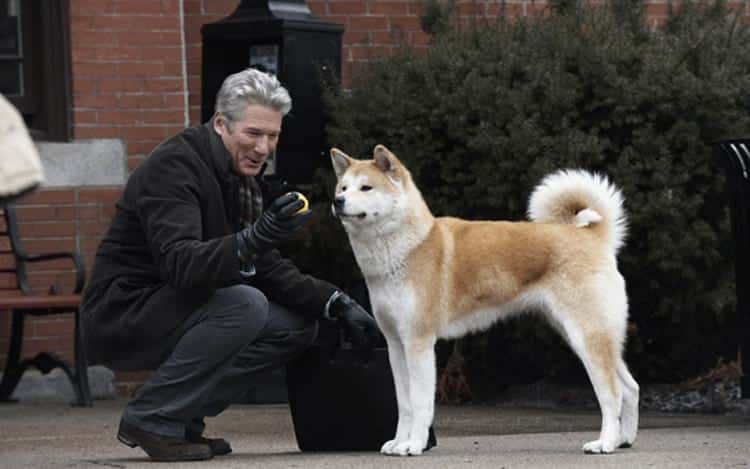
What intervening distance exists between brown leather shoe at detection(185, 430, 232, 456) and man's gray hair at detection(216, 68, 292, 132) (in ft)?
3.96

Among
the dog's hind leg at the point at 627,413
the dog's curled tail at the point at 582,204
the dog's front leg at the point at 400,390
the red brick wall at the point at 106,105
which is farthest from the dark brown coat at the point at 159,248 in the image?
the red brick wall at the point at 106,105

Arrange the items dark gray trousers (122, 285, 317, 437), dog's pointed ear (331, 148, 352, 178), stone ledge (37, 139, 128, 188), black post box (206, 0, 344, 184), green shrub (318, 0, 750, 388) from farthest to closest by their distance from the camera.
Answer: stone ledge (37, 139, 128, 188), black post box (206, 0, 344, 184), green shrub (318, 0, 750, 388), dog's pointed ear (331, 148, 352, 178), dark gray trousers (122, 285, 317, 437)

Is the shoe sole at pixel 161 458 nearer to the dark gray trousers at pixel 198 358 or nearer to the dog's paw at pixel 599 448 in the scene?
the dark gray trousers at pixel 198 358

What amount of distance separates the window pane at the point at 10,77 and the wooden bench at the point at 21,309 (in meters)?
0.81

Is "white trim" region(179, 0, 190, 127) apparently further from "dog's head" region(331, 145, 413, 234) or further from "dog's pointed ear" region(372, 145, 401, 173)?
"dog's pointed ear" region(372, 145, 401, 173)

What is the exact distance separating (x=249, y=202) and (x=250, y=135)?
0.32 metres

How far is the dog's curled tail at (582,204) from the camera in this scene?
6395mm

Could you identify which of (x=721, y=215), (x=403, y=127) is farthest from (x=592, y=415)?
(x=403, y=127)

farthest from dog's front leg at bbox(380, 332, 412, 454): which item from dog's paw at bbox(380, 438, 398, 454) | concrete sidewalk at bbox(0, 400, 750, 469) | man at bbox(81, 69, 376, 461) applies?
man at bbox(81, 69, 376, 461)

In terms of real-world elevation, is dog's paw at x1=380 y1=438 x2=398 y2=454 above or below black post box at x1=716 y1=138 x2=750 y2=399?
below

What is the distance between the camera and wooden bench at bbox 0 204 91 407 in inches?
332

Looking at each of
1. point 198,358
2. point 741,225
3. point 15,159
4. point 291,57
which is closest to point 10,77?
point 291,57

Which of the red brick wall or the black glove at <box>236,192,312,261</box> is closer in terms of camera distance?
the black glove at <box>236,192,312,261</box>

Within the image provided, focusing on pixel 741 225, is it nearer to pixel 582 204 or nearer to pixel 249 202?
pixel 582 204
